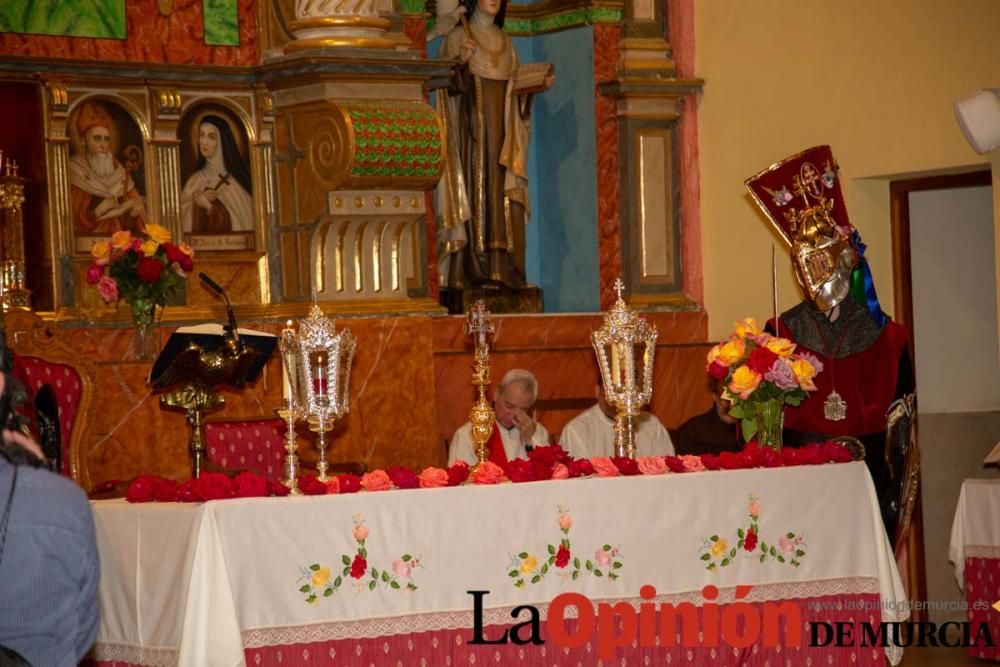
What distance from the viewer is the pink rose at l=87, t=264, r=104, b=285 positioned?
851 centimetres

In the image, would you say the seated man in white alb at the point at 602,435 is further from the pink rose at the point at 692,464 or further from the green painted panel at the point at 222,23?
the green painted panel at the point at 222,23

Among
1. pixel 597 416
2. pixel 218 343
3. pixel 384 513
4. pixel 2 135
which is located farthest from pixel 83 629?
pixel 2 135

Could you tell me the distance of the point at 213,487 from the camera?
5.97 metres

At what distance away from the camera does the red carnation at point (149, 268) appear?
845cm

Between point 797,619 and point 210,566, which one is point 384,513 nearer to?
point 210,566

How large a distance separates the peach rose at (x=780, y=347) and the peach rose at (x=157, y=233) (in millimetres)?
→ 2933

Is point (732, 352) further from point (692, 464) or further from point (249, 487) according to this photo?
point (249, 487)

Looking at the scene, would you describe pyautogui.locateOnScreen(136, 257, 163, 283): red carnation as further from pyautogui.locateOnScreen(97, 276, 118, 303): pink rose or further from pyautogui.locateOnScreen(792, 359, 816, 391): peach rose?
pyautogui.locateOnScreen(792, 359, 816, 391): peach rose

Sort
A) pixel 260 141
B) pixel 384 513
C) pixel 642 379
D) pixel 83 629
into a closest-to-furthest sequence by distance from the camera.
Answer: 1. pixel 83 629
2. pixel 384 513
3. pixel 642 379
4. pixel 260 141

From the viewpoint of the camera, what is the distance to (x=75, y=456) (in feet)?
25.3

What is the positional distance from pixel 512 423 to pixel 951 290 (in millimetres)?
3124

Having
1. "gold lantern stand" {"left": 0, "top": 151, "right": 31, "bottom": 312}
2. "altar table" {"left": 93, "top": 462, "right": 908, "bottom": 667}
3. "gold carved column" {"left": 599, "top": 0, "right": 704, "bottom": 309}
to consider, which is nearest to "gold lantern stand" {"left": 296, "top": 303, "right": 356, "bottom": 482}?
"altar table" {"left": 93, "top": 462, "right": 908, "bottom": 667}

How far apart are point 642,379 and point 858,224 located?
10.1 feet

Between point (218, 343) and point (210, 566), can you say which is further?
point (218, 343)
